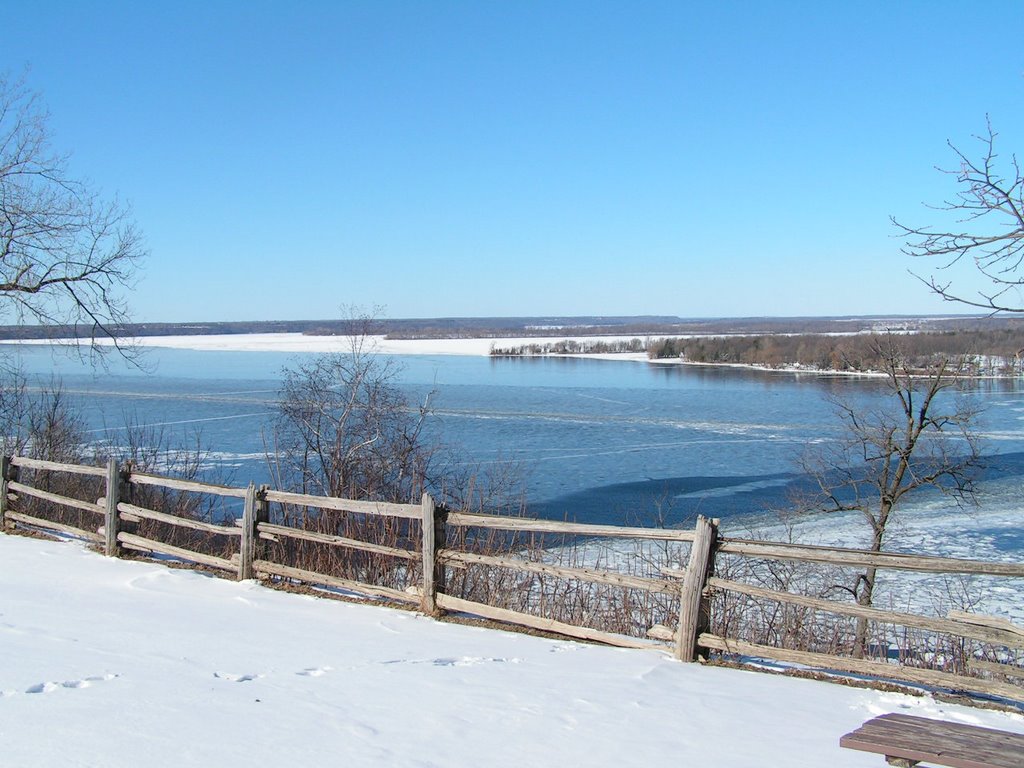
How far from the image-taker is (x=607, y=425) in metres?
34.0

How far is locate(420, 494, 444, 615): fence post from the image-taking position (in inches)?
326

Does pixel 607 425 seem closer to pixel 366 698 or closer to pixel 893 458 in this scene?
pixel 893 458

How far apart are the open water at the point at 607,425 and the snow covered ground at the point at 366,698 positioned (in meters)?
9.26

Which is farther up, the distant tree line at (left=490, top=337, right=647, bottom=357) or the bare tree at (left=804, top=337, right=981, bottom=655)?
the distant tree line at (left=490, top=337, right=647, bottom=357)

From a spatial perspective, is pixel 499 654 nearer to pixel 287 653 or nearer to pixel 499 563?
pixel 499 563

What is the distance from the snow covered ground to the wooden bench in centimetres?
84

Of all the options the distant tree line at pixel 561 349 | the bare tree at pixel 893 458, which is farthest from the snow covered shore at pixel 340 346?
the bare tree at pixel 893 458

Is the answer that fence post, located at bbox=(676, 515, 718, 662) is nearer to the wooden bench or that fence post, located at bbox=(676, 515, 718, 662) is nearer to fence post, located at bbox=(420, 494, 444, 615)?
fence post, located at bbox=(420, 494, 444, 615)

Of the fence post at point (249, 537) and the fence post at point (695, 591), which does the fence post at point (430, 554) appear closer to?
the fence post at point (249, 537)

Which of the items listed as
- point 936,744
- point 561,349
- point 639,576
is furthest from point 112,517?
point 561,349

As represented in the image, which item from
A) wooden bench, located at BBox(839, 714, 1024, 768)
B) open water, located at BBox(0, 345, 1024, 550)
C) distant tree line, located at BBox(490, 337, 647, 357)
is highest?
distant tree line, located at BBox(490, 337, 647, 357)

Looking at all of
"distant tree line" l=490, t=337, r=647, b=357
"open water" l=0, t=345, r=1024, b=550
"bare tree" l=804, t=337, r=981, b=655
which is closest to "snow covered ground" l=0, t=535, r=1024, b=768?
"bare tree" l=804, t=337, r=981, b=655

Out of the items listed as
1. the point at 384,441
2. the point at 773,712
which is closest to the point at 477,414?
the point at 384,441

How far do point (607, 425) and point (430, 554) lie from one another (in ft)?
85.7
